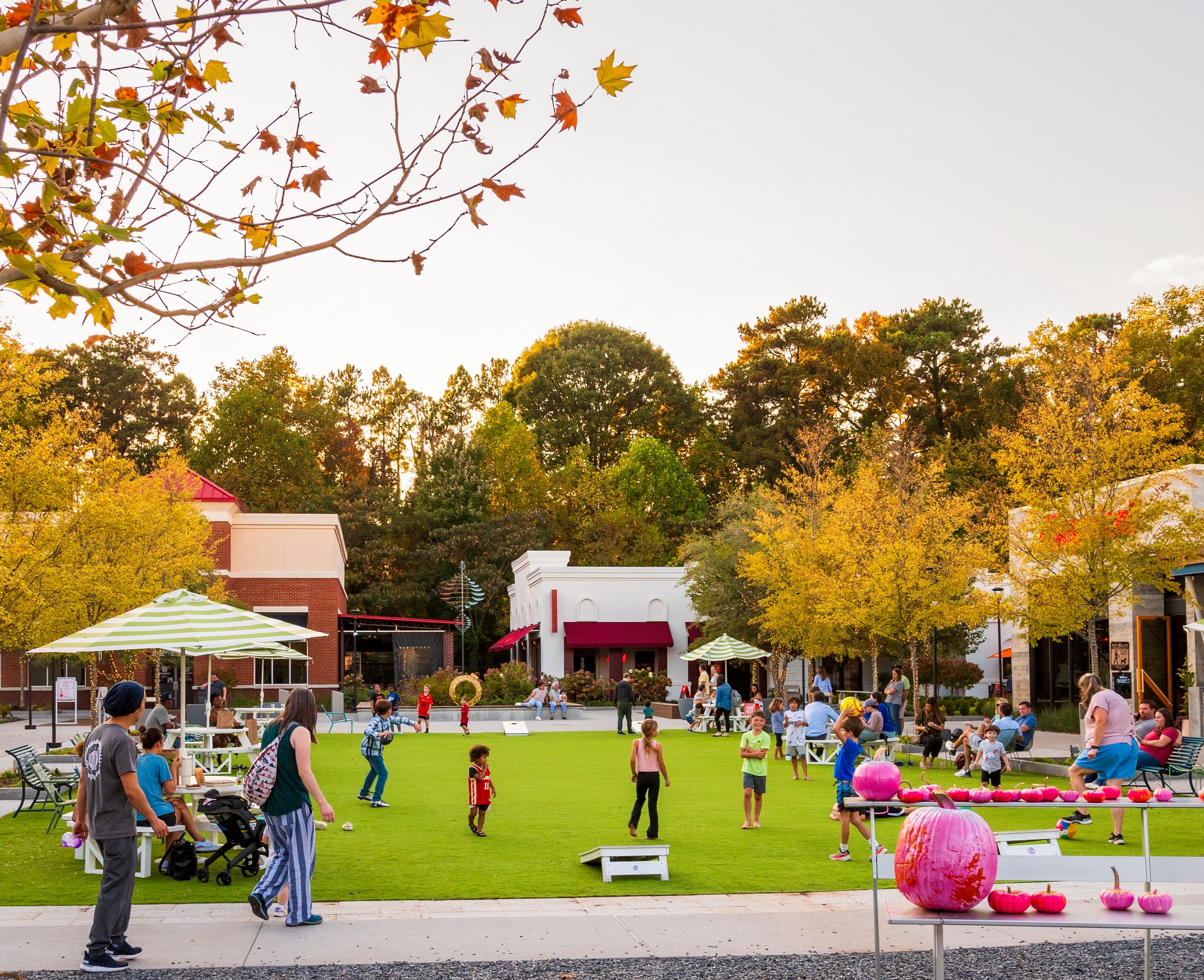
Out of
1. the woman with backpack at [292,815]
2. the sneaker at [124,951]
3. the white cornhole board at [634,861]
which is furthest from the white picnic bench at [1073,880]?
the sneaker at [124,951]

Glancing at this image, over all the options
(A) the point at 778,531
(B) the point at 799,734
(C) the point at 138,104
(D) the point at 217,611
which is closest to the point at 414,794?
(D) the point at 217,611

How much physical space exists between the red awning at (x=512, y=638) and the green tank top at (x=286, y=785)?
43521mm

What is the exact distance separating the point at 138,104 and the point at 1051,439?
70.6 feet

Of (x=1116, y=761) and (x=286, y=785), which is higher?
(x=286, y=785)

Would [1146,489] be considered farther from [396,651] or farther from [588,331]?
[588,331]

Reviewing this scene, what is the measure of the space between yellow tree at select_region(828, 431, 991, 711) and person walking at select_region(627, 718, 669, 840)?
48.0 ft

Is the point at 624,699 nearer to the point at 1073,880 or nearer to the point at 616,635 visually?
the point at 616,635

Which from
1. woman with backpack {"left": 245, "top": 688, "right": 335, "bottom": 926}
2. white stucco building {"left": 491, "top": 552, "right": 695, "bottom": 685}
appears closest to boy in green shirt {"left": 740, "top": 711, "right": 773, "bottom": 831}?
woman with backpack {"left": 245, "top": 688, "right": 335, "bottom": 926}

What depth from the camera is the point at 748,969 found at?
753cm

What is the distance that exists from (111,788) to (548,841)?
6.54 meters

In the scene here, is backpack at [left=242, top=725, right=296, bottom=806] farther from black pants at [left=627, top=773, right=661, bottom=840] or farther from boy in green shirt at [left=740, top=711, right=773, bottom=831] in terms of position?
boy in green shirt at [left=740, top=711, right=773, bottom=831]

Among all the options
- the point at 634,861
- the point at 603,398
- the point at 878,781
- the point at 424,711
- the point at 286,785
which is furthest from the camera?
the point at 603,398

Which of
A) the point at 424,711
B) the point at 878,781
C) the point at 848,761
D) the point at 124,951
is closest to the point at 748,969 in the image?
the point at 878,781

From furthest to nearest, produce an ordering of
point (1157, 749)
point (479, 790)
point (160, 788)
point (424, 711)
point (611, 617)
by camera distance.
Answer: point (611, 617), point (424, 711), point (1157, 749), point (479, 790), point (160, 788)
